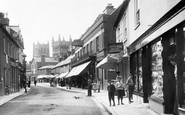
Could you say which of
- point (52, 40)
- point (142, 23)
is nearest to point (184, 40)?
point (142, 23)

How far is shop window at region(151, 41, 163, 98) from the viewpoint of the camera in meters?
11.7

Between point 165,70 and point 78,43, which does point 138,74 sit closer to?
point 165,70

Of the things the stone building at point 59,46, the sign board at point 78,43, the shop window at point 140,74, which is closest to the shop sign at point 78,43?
the sign board at point 78,43

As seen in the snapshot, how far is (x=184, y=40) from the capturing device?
8.37 m

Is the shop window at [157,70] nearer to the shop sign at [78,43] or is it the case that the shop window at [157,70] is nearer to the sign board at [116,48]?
the sign board at [116,48]

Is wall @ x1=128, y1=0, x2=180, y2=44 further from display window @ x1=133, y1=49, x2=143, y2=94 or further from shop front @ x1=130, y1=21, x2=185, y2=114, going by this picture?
display window @ x1=133, y1=49, x2=143, y2=94

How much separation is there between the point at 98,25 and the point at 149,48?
2113 cm

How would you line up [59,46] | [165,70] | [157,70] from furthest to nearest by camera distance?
[59,46] → [157,70] → [165,70]

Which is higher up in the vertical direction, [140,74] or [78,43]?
[78,43]

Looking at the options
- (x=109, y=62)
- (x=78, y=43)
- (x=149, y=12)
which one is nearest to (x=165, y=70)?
(x=149, y=12)

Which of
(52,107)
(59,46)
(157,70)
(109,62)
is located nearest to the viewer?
(157,70)

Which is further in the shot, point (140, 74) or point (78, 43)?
point (78, 43)

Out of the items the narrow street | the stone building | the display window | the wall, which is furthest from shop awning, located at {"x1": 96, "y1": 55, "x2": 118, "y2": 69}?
the stone building

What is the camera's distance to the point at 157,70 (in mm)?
12508
